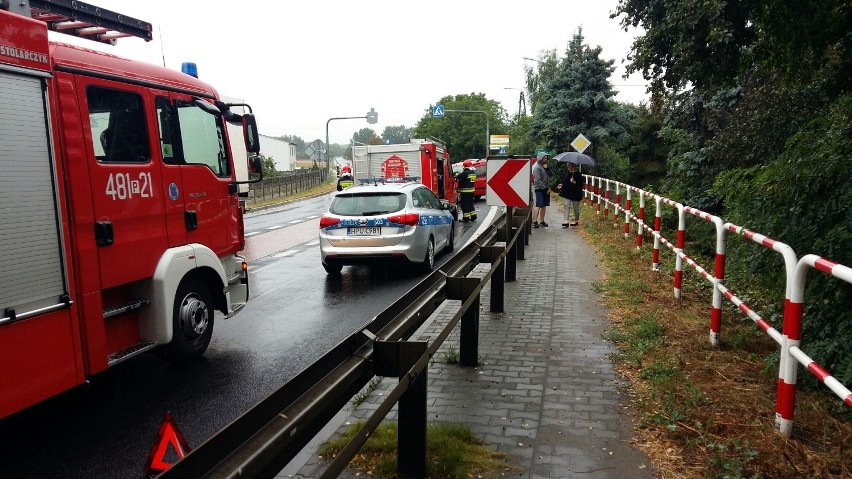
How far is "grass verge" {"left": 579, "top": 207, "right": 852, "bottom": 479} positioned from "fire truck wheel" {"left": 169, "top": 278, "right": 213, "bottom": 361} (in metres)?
3.92

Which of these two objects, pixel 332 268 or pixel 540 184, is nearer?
pixel 332 268

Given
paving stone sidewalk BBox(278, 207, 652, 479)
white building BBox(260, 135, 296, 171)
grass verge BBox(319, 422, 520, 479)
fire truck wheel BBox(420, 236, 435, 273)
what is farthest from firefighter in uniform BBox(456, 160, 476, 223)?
white building BBox(260, 135, 296, 171)

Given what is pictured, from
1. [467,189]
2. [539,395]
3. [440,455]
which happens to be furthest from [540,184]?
[440,455]

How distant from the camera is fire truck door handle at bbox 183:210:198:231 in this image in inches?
239

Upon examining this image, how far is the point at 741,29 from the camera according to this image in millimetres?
8305

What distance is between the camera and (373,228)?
10.4 meters

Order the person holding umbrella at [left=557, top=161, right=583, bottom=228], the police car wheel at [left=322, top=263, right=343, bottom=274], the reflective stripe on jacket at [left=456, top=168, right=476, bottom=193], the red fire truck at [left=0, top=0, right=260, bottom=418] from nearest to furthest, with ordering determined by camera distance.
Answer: the red fire truck at [left=0, top=0, right=260, bottom=418]
the police car wheel at [left=322, top=263, right=343, bottom=274]
the person holding umbrella at [left=557, top=161, right=583, bottom=228]
the reflective stripe on jacket at [left=456, top=168, right=476, bottom=193]

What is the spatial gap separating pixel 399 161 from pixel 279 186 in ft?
72.3

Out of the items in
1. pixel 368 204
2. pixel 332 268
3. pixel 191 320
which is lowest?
pixel 332 268

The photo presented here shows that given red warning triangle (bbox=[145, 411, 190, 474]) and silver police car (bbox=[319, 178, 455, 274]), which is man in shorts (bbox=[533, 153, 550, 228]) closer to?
silver police car (bbox=[319, 178, 455, 274])

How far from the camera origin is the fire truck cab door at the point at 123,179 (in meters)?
4.91

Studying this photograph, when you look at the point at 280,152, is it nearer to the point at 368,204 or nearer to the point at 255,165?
the point at 368,204

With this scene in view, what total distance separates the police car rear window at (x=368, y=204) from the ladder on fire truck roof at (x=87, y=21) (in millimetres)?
4358

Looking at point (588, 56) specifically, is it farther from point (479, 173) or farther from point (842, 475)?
point (842, 475)
